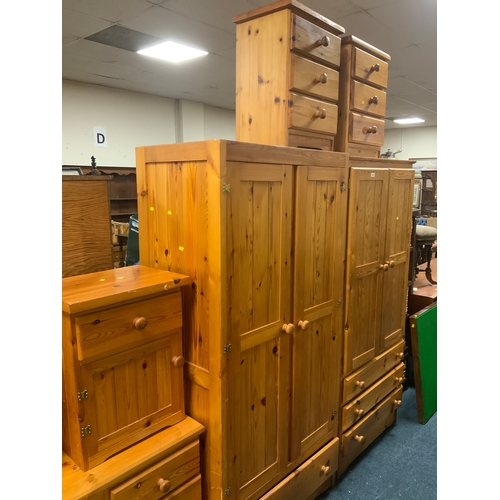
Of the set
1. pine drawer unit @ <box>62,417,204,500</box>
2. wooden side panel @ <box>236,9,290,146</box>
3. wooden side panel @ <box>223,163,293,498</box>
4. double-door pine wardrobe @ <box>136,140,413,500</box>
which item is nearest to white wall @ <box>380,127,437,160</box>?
double-door pine wardrobe @ <box>136,140,413,500</box>

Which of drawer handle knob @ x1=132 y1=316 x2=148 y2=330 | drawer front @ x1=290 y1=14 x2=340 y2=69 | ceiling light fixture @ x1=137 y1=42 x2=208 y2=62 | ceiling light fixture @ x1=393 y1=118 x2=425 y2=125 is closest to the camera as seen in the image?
drawer handle knob @ x1=132 y1=316 x2=148 y2=330

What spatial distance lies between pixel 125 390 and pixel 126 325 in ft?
0.80

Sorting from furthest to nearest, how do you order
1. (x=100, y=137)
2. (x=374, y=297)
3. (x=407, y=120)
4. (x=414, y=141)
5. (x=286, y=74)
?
(x=414, y=141) < (x=407, y=120) < (x=100, y=137) < (x=374, y=297) < (x=286, y=74)

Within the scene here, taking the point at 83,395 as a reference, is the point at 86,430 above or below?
below

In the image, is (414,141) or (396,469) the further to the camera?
(414,141)

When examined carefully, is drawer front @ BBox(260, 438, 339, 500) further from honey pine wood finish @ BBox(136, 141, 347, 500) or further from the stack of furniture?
the stack of furniture

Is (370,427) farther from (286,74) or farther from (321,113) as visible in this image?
(286,74)

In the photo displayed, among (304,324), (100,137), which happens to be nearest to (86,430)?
(304,324)

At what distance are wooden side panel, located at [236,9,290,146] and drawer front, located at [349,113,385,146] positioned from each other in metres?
0.52

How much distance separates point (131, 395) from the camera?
1.48 metres

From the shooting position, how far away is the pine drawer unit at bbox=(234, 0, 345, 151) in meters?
1.73

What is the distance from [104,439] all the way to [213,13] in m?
2.98
